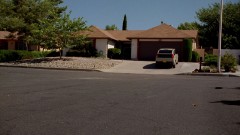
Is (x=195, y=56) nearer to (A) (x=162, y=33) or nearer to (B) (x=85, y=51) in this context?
(A) (x=162, y=33)

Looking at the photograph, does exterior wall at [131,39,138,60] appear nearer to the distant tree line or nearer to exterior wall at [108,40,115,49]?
exterior wall at [108,40,115,49]

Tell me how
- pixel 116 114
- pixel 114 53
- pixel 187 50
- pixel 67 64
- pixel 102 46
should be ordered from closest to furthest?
pixel 116 114
pixel 67 64
pixel 187 50
pixel 102 46
pixel 114 53

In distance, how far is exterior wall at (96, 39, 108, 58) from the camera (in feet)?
151

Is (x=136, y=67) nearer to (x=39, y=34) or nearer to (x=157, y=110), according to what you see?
(x=39, y=34)

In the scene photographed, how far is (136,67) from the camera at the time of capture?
3478 centimetres

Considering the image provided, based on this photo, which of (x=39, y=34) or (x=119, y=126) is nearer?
(x=119, y=126)

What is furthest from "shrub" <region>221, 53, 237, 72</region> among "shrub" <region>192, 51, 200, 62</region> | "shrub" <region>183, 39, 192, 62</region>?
"shrub" <region>192, 51, 200, 62</region>

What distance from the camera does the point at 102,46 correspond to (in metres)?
46.1

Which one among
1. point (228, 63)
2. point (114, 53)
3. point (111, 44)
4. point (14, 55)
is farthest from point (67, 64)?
point (228, 63)

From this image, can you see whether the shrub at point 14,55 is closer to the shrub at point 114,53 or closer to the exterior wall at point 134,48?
the shrub at point 114,53

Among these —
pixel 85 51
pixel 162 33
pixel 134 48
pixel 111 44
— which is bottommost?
pixel 85 51

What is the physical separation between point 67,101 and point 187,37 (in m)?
32.6

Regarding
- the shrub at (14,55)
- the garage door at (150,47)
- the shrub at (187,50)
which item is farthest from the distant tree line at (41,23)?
the shrub at (187,50)

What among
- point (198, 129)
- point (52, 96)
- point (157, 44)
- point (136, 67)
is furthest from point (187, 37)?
point (198, 129)
